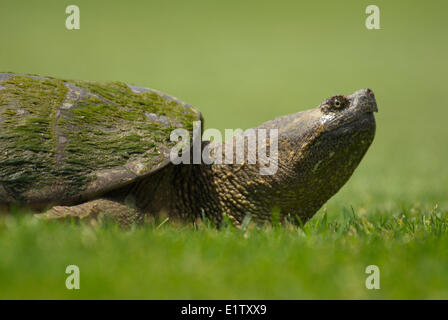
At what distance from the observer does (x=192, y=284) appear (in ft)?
6.08

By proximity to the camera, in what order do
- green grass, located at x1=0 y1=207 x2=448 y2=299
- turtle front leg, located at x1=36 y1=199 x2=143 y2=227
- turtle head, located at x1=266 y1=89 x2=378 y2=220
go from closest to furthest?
green grass, located at x1=0 y1=207 x2=448 y2=299
turtle front leg, located at x1=36 y1=199 x2=143 y2=227
turtle head, located at x1=266 y1=89 x2=378 y2=220

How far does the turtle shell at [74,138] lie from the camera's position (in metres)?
2.79

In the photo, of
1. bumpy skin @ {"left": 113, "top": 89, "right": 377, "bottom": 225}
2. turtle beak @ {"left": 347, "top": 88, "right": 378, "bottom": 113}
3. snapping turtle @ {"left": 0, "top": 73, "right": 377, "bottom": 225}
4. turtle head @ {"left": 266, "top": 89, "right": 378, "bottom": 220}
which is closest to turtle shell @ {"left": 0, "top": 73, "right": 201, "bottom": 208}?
snapping turtle @ {"left": 0, "top": 73, "right": 377, "bottom": 225}

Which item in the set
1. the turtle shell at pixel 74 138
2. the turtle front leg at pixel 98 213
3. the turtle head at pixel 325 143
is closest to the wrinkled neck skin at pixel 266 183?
the turtle head at pixel 325 143

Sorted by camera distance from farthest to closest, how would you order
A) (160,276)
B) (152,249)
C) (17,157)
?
(17,157) → (152,249) → (160,276)

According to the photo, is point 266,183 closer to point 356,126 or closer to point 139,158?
point 356,126

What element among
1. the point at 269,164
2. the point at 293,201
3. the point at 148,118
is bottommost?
the point at 293,201

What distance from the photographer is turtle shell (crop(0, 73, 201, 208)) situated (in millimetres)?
2785

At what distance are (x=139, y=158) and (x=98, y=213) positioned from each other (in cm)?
40

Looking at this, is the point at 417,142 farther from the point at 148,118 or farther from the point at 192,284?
the point at 192,284

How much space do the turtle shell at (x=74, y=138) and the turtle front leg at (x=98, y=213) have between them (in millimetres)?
60

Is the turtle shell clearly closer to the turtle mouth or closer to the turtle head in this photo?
the turtle head
